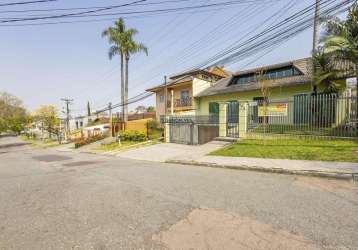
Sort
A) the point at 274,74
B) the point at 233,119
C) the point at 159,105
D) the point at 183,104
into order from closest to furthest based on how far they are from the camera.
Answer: the point at 233,119
the point at 274,74
the point at 183,104
the point at 159,105

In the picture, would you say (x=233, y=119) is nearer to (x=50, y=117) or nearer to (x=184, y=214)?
(x=184, y=214)

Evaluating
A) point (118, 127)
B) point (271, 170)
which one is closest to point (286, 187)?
point (271, 170)

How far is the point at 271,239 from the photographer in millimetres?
2891

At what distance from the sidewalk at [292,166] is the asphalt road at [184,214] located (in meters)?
0.47

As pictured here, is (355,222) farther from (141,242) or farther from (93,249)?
(93,249)

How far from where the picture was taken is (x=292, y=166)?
23.0 ft

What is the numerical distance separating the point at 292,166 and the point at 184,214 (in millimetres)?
4924

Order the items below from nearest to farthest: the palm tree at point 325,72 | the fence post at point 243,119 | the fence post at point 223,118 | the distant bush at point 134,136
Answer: the palm tree at point 325,72 → the fence post at point 243,119 → the fence post at point 223,118 → the distant bush at point 134,136

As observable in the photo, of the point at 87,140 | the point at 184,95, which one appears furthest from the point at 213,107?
the point at 87,140

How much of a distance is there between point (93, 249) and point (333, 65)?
1455 cm

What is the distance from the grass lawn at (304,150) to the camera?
7814 mm

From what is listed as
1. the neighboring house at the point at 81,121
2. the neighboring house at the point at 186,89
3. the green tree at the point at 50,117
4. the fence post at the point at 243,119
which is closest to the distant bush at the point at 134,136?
the neighboring house at the point at 186,89

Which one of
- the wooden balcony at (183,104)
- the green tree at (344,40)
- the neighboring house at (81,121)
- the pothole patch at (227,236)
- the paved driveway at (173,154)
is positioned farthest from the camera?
the neighboring house at (81,121)

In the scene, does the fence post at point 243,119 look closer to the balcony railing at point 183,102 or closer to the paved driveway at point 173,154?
the paved driveway at point 173,154
